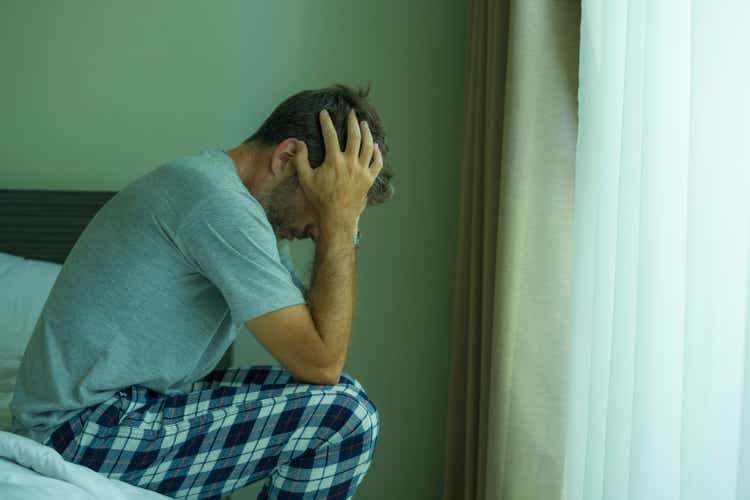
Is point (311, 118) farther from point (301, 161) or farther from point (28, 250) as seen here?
point (28, 250)

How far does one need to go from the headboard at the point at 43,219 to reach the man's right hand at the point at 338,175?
125 cm

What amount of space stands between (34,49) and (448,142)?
1.36 m

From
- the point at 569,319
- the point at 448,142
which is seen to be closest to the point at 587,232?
the point at 569,319

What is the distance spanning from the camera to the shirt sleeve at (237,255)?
1.25m

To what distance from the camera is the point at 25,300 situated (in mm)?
2277

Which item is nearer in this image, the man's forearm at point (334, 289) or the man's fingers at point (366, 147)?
the man's forearm at point (334, 289)

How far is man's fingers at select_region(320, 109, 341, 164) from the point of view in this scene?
147cm

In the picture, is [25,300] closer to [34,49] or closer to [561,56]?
[34,49]

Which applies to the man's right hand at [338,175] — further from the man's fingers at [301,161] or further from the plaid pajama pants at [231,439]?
the plaid pajama pants at [231,439]

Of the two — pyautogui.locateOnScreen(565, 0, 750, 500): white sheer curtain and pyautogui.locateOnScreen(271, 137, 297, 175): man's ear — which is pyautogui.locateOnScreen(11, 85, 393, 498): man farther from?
pyautogui.locateOnScreen(565, 0, 750, 500): white sheer curtain

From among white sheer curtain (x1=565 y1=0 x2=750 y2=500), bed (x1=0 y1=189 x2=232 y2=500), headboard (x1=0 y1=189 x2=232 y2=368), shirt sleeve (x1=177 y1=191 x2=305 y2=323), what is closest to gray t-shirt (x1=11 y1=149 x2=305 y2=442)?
shirt sleeve (x1=177 y1=191 x2=305 y2=323)

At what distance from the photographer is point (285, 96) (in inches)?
102

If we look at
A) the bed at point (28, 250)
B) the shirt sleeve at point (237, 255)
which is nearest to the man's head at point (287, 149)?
the shirt sleeve at point (237, 255)

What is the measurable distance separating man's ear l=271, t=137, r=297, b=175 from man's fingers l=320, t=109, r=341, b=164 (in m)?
0.06
